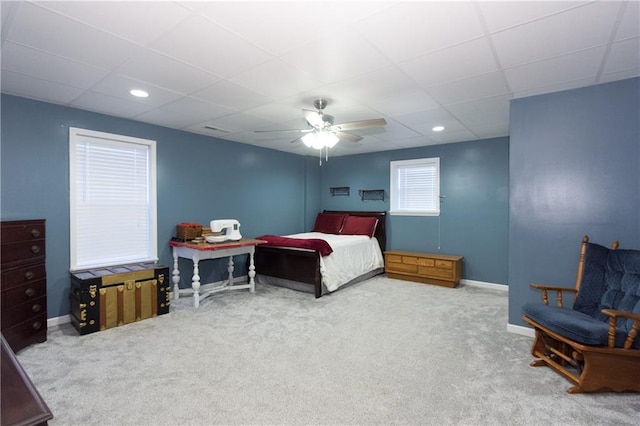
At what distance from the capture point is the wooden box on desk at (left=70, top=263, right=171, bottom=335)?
10.5 feet

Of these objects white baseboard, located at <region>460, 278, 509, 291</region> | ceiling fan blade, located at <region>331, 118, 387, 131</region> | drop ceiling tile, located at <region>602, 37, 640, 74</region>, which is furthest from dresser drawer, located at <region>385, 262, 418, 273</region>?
drop ceiling tile, located at <region>602, 37, 640, 74</region>

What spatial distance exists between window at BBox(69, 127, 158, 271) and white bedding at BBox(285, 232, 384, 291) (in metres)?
2.39

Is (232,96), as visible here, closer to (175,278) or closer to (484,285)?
(175,278)

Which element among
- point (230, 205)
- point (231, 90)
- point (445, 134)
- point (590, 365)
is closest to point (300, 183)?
point (230, 205)

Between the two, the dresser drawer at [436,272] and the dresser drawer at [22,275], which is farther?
the dresser drawer at [436,272]

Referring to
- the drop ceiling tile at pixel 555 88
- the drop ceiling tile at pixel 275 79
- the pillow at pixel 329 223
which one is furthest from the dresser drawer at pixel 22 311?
the drop ceiling tile at pixel 555 88

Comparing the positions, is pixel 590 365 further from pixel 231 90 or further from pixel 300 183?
pixel 300 183

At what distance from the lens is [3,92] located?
308 centimetres

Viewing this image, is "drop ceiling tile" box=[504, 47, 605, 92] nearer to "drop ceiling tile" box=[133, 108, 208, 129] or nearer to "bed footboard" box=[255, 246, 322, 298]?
"bed footboard" box=[255, 246, 322, 298]

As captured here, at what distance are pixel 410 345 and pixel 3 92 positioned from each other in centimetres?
459

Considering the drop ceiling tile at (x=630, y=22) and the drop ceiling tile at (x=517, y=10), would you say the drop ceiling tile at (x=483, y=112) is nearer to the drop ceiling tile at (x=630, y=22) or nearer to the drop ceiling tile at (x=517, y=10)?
the drop ceiling tile at (x=630, y=22)

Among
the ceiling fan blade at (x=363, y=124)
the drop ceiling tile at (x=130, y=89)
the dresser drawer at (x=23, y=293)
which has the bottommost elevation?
the dresser drawer at (x=23, y=293)

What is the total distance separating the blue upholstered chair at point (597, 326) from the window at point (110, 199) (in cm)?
445

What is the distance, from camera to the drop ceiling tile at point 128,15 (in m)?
1.73
